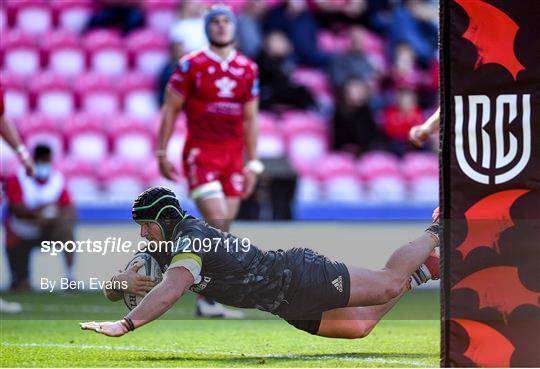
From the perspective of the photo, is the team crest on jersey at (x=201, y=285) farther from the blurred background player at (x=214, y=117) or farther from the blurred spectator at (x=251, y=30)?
the blurred spectator at (x=251, y=30)

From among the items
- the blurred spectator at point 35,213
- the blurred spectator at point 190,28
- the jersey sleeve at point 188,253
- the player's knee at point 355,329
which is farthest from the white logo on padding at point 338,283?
the blurred spectator at point 190,28

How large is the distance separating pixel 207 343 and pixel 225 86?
260cm

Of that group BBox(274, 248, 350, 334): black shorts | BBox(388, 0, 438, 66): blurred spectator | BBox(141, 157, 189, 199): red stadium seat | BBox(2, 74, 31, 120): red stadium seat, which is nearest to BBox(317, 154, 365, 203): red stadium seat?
BBox(141, 157, 189, 199): red stadium seat

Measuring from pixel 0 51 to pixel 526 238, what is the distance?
10483 millimetres

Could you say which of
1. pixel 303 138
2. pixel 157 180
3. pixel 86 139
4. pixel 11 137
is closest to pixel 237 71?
pixel 11 137

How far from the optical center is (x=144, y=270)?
20.8ft

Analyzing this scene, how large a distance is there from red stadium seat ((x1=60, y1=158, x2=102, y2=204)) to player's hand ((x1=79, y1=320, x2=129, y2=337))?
7519 mm

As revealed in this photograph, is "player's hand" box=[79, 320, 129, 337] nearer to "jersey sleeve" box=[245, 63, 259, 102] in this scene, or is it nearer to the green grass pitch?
the green grass pitch

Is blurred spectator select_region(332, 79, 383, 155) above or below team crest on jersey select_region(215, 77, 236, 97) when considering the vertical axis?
below

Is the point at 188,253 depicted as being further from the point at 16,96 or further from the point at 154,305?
the point at 16,96

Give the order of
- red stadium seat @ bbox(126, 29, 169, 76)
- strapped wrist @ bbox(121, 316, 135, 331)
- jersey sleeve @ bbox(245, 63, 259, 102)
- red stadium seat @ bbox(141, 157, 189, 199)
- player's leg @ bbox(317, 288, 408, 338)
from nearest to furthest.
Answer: strapped wrist @ bbox(121, 316, 135, 331) < player's leg @ bbox(317, 288, 408, 338) < jersey sleeve @ bbox(245, 63, 259, 102) < red stadium seat @ bbox(141, 157, 189, 199) < red stadium seat @ bbox(126, 29, 169, 76)

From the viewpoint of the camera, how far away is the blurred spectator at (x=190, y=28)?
14.5 meters

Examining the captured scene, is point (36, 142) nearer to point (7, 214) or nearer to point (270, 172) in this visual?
point (7, 214)

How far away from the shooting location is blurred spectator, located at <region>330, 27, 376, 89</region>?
1512cm
